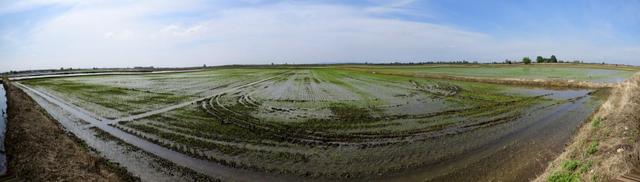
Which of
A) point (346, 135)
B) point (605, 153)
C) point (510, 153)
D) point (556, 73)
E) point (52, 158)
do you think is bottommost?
point (510, 153)

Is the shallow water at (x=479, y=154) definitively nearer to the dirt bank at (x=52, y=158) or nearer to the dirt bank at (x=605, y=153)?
the dirt bank at (x=52, y=158)

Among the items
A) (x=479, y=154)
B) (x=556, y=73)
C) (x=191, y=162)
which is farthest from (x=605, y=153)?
(x=556, y=73)

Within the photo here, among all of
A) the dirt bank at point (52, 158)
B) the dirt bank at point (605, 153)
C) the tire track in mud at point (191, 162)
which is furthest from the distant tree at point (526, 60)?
the dirt bank at point (52, 158)

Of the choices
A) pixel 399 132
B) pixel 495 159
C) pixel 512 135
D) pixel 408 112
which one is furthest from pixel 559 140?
pixel 408 112

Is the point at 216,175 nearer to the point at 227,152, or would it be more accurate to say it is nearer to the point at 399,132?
the point at 227,152

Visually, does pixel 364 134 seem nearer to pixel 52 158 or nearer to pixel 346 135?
pixel 346 135

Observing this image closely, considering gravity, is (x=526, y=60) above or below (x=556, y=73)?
above
